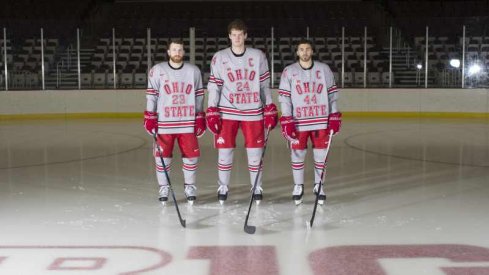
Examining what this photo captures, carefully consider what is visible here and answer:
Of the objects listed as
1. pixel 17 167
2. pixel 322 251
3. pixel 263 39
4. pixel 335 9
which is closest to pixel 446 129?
pixel 263 39

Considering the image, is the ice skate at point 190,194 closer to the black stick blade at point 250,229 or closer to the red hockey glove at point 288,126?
the red hockey glove at point 288,126

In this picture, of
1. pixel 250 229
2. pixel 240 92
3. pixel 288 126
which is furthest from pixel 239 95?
pixel 250 229

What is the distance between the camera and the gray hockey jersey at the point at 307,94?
14.6 feet

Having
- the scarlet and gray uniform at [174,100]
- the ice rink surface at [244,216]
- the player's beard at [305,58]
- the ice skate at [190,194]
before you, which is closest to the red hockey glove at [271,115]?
the player's beard at [305,58]

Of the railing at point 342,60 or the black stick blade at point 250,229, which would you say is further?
the railing at point 342,60

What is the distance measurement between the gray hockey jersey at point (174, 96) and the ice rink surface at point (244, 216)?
1.87 feet

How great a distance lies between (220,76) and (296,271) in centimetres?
181

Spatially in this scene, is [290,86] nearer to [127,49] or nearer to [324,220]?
[324,220]

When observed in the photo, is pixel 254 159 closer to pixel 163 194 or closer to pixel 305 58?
pixel 163 194

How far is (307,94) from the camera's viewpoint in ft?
14.6

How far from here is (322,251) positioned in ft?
11.1

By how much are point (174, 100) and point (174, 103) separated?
21 millimetres

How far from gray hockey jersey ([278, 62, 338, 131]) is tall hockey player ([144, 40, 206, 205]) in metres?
0.58

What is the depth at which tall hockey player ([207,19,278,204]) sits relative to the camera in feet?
14.5
